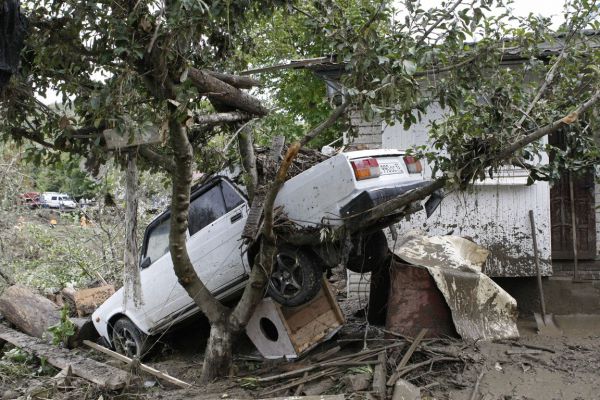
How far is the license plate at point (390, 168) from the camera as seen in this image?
6348 millimetres

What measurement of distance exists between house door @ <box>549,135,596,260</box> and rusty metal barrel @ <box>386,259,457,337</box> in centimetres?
353

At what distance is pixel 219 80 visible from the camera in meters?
6.07

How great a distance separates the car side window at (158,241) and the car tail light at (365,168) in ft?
9.54

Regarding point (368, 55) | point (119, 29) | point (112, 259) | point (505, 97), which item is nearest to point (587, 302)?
point (505, 97)

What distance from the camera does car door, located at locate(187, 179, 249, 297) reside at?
7.14 m

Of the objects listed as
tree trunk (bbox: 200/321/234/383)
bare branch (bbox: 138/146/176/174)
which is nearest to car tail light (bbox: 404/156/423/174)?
bare branch (bbox: 138/146/176/174)

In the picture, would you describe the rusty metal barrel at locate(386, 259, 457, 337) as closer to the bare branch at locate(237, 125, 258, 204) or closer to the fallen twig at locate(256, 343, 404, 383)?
the fallen twig at locate(256, 343, 404, 383)

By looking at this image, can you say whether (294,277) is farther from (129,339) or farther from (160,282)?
(129,339)

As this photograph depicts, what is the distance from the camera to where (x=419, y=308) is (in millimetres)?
6883

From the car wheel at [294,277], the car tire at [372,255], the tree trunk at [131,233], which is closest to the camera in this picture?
the tree trunk at [131,233]

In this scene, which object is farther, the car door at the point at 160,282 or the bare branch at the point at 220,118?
the car door at the point at 160,282

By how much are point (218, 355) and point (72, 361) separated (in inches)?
79.1

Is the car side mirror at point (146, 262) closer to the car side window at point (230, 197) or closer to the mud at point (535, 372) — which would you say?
the car side window at point (230, 197)

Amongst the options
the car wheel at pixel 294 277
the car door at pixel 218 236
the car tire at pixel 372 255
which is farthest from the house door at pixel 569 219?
the car door at pixel 218 236
